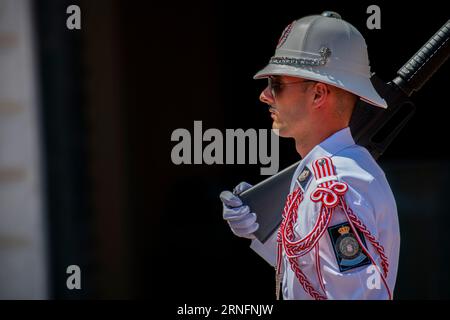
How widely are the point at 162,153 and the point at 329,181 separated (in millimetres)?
2267

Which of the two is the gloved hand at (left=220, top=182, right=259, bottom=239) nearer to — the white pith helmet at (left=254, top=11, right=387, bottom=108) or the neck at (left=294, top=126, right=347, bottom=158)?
the neck at (left=294, top=126, right=347, bottom=158)

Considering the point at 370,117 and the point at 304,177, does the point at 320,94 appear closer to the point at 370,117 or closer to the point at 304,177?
the point at 304,177

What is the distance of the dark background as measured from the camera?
430cm

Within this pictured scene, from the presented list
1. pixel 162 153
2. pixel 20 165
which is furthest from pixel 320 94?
pixel 20 165

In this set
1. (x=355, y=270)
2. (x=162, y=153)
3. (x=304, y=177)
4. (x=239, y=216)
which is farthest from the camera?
(x=162, y=153)

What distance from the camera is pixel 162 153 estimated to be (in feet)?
14.6

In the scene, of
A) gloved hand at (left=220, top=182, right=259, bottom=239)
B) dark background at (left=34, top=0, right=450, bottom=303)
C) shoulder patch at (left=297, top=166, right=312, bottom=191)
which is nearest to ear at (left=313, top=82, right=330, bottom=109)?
A: shoulder patch at (left=297, top=166, right=312, bottom=191)

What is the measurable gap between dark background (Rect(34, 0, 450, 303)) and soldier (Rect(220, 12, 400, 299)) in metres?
1.80

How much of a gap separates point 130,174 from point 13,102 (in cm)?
66

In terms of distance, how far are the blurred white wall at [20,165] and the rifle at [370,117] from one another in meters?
1.94

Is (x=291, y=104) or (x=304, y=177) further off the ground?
(x=291, y=104)

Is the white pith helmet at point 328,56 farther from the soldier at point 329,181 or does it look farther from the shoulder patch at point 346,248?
the shoulder patch at point 346,248

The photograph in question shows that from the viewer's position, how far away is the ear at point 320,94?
239 cm
